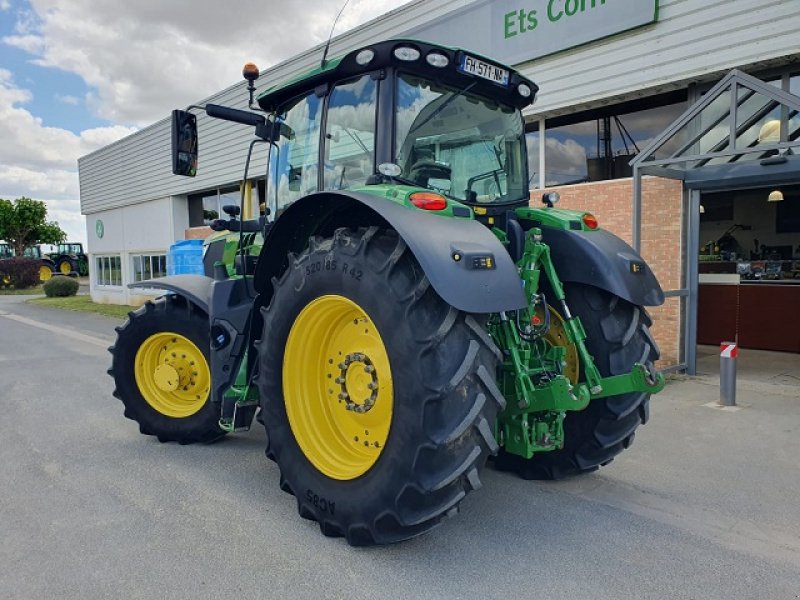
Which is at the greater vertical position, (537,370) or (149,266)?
(149,266)

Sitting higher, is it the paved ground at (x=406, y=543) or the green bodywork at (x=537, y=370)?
the green bodywork at (x=537, y=370)

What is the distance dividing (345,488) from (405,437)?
55cm

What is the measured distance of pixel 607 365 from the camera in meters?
3.69

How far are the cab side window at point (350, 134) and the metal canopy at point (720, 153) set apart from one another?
4.63m

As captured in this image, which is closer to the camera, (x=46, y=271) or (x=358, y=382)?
(x=358, y=382)

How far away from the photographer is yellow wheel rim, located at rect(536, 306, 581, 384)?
381cm

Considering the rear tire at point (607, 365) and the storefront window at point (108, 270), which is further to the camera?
the storefront window at point (108, 270)

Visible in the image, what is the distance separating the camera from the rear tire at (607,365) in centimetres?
370

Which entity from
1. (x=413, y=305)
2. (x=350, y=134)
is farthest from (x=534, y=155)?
(x=413, y=305)

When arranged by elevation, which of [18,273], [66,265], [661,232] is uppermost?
[661,232]

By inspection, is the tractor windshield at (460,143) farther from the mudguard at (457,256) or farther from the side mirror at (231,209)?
the side mirror at (231,209)

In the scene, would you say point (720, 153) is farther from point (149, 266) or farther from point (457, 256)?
point (149, 266)

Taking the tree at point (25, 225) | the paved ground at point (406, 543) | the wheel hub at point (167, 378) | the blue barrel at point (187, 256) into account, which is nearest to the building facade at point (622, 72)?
the blue barrel at point (187, 256)

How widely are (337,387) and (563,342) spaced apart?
149cm
